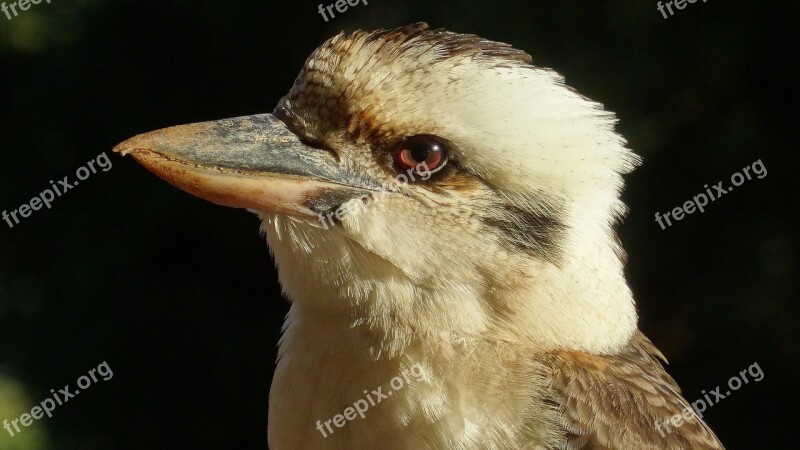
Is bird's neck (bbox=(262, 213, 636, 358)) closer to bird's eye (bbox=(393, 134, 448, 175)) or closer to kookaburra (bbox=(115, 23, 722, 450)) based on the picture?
kookaburra (bbox=(115, 23, 722, 450))

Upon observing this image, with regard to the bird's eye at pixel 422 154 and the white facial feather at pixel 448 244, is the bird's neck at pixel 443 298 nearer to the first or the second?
the white facial feather at pixel 448 244


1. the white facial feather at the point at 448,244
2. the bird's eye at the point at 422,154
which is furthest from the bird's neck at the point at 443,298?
the bird's eye at the point at 422,154

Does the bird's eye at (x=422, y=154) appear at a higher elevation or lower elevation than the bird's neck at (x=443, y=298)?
higher

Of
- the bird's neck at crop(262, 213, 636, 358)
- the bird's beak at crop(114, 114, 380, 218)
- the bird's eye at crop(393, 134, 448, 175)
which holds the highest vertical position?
the bird's beak at crop(114, 114, 380, 218)

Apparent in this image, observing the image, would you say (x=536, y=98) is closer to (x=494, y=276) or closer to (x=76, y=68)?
(x=494, y=276)

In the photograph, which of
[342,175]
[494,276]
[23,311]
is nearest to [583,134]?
[494,276]

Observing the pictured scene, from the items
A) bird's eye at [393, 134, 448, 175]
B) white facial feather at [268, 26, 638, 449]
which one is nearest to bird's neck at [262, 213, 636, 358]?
white facial feather at [268, 26, 638, 449]
